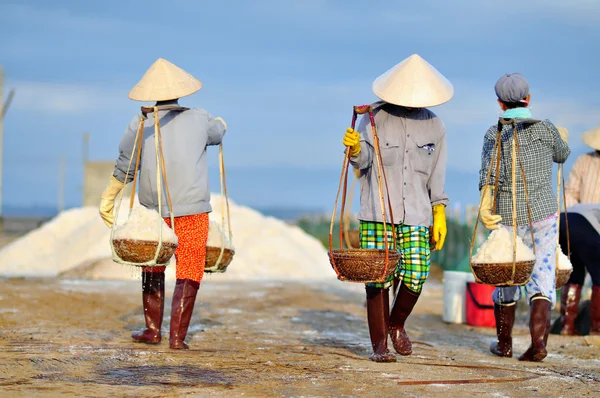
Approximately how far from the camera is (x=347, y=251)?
6.38 meters

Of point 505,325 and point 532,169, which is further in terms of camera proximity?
point 505,325

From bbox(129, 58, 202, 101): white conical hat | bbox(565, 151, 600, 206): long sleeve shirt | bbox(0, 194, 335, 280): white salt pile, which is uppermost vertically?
bbox(129, 58, 202, 101): white conical hat

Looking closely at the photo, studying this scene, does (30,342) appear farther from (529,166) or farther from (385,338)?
(529,166)

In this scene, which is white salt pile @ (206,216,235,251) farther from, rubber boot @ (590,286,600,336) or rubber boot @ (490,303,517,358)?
rubber boot @ (590,286,600,336)

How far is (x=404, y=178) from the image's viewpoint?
6.85 m

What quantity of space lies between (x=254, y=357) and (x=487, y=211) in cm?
203

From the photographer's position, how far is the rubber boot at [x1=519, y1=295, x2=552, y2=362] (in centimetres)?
718

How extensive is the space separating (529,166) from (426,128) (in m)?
0.90

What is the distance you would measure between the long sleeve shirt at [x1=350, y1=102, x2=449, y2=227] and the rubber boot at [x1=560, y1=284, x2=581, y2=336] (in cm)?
322

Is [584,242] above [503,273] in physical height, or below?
above

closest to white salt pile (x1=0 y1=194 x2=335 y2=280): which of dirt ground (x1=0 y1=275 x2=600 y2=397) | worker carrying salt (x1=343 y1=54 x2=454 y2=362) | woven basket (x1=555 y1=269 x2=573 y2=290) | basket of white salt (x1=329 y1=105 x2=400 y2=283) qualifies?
dirt ground (x1=0 y1=275 x2=600 y2=397)

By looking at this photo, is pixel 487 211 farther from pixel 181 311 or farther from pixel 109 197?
pixel 109 197

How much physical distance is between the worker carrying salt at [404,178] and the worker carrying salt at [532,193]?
20.5 inches

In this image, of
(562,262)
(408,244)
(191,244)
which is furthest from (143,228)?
(562,262)
